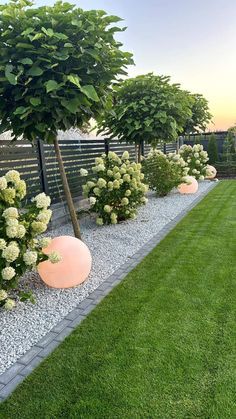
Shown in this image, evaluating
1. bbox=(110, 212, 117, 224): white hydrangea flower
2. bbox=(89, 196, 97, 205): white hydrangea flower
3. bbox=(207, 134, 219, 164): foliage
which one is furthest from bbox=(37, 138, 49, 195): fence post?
bbox=(207, 134, 219, 164): foliage

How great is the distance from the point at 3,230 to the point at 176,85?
5.04 meters

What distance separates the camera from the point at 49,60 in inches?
110

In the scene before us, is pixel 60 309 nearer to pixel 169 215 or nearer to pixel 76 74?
pixel 76 74

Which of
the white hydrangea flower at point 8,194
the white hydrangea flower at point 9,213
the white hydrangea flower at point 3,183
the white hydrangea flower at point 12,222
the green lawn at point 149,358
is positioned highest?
the white hydrangea flower at point 3,183

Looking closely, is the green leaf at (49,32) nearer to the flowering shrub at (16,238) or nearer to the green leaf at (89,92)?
the green leaf at (89,92)

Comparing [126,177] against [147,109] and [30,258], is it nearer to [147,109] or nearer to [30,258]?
[147,109]

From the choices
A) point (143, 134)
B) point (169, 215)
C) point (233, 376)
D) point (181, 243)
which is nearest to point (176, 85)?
point (143, 134)

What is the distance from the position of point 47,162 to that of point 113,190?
3.86 feet

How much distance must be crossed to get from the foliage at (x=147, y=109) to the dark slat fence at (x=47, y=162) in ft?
2.15

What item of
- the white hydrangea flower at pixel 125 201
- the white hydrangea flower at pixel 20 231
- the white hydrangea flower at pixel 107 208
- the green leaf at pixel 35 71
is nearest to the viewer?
the white hydrangea flower at pixel 20 231

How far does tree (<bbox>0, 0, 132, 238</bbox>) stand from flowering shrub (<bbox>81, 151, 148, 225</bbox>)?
2.10m

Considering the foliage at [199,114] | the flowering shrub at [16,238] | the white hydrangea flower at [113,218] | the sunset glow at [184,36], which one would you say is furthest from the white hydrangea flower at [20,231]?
the foliage at [199,114]

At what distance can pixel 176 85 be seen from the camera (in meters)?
6.31

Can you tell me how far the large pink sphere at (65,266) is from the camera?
2932 millimetres
